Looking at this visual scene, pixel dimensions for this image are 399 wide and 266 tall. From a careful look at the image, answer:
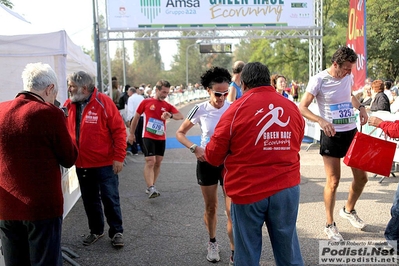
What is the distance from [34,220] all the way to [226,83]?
2.10 metres

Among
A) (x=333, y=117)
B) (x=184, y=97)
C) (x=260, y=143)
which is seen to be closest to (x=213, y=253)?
(x=260, y=143)

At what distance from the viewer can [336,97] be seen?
455 centimetres

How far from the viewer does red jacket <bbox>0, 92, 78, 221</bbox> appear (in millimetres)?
2660

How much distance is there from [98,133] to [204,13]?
1204 centimetres

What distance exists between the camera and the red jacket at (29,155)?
2.66 m

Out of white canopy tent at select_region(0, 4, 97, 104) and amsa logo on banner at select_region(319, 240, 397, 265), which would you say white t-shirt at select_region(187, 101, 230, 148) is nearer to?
amsa logo on banner at select_region(319, 240, 397, 265)

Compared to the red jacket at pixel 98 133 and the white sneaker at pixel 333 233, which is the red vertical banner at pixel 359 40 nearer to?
the white sneaker at pixel 333 233

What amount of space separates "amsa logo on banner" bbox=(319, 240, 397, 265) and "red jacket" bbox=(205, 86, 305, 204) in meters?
1.74

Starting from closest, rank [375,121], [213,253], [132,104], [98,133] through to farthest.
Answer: [375,121] < [213,253] < [98,133] < [132,104]

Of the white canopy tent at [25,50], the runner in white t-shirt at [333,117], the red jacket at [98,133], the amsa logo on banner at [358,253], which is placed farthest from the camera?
the white canopy tent at [25,50]

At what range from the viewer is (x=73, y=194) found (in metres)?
5.46

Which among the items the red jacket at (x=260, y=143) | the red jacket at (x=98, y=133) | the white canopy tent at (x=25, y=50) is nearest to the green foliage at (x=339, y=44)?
the white canopy tent at (x=25, y=50)

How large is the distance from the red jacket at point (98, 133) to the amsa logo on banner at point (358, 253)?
2.40 m

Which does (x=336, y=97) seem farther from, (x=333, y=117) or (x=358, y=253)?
(x=358, y=253)
